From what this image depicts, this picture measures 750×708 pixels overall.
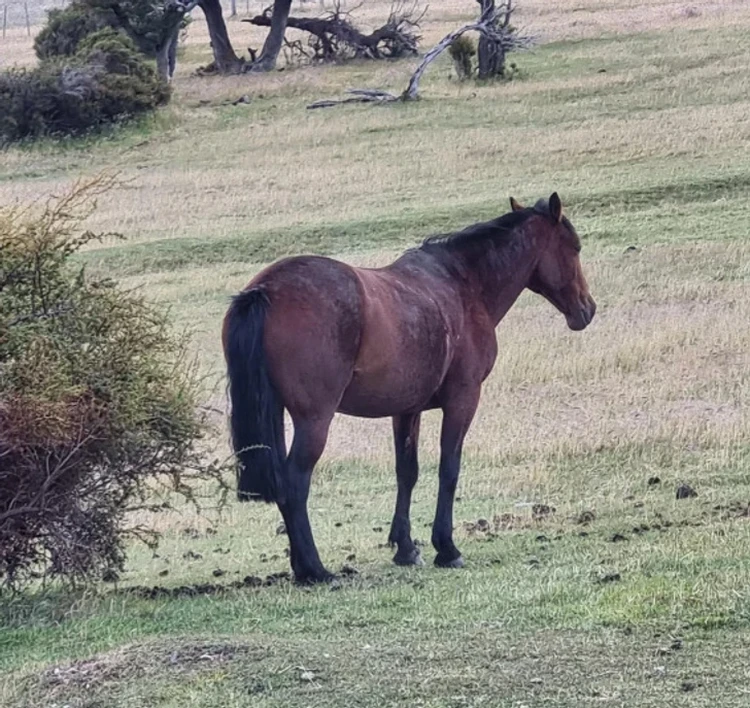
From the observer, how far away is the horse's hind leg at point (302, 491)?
8789mm

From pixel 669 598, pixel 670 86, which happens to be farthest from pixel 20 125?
pixel 669 598

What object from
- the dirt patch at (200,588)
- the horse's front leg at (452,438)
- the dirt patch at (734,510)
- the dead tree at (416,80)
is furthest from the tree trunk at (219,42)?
the dirt patch at (200,588)

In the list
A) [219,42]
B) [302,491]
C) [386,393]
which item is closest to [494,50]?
[219,42]

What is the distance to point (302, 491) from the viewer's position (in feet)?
29.0

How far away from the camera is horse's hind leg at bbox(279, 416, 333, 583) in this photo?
8.79 meters

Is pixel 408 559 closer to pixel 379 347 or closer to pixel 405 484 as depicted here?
pixel 405 484

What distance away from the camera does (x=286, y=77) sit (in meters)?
45.8

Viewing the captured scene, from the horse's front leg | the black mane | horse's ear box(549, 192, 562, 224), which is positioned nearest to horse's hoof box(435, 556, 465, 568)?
the horse's front leg

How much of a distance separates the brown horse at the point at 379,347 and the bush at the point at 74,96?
28.9m

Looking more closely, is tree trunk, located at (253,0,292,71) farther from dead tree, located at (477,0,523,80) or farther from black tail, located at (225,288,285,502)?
black tail, located at (225,288,285,502)

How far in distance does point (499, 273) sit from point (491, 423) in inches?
215

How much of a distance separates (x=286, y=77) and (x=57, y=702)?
4114cm

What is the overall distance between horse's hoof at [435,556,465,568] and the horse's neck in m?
1.77

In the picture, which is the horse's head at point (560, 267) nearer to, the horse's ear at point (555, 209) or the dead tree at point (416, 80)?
the horse's ear at point (555, 209)
